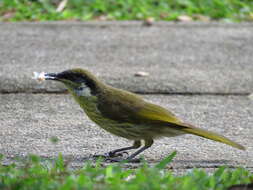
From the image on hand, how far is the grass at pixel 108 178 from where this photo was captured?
4445 mm

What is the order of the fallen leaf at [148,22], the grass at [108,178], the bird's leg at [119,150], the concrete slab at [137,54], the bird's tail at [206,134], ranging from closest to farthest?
the grass at [108,178] → the bird's tail at [206,134] → the bird's leg at [119,150] → the concrete slab at [137,54] → the fallen leaf at [148,22]

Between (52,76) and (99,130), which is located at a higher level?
(52,76)

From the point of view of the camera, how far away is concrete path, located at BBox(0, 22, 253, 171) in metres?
6.13

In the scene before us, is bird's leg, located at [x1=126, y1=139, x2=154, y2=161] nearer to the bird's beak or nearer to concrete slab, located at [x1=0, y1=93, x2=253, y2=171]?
concrete slab, located at [x1=0, y1=93, x2=253, y2=171]

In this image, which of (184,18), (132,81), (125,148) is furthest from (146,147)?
(184,18)

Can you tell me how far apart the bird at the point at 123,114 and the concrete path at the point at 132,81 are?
229mm

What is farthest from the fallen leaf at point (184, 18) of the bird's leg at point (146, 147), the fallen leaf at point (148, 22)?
the bird's leg at point (146, 147)

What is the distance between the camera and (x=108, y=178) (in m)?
4.73

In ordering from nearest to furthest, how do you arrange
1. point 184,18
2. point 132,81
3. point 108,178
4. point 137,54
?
point 108,178 < point 132,81 < point 137,54 < point 184,18

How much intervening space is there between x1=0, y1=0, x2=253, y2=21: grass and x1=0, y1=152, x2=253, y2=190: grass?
592cm

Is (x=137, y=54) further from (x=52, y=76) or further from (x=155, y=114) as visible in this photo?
(x=155, y=114)

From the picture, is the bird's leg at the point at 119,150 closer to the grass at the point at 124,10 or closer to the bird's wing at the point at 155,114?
the bird's wing at the point at 155,114

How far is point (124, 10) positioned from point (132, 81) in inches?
134

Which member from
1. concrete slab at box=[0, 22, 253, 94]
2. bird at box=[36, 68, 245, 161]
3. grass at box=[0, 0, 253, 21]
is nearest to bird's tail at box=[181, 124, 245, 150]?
bird at box=[36, 68, 245, 161]
